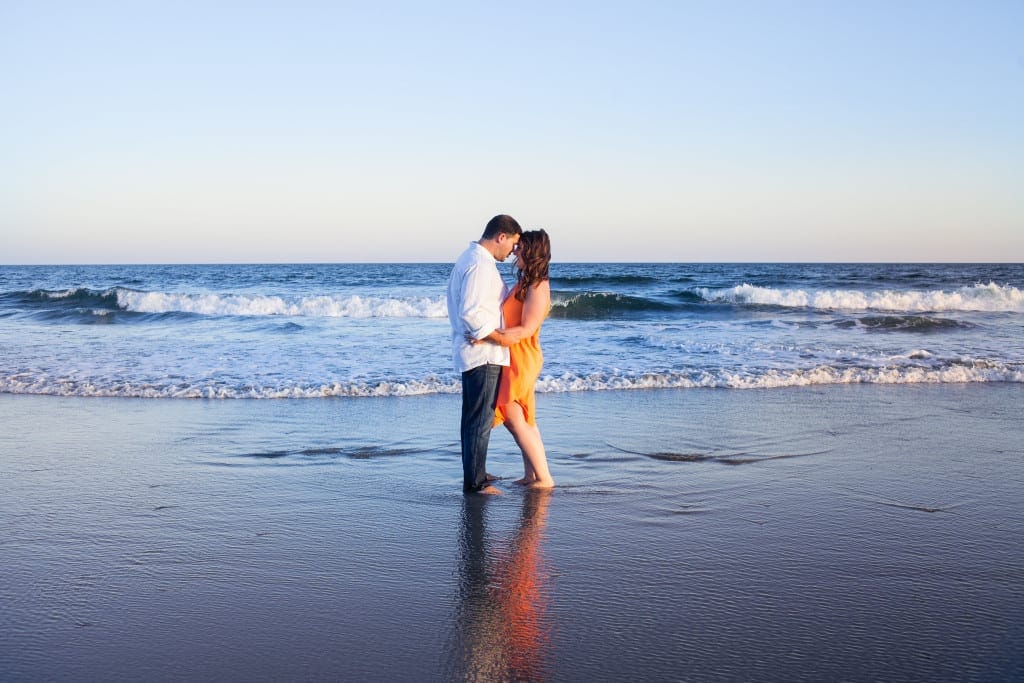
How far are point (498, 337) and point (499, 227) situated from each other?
0.67 metres

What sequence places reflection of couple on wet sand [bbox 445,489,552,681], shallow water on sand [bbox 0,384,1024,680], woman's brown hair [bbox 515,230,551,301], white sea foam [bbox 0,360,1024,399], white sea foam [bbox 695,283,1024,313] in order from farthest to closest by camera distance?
white sea foam [bbox 695,283,1024,313]
white sea foam [bbox 0,360,1024,399]
woman's brown hair [bbox 515,230,551,301]
shallow water on sand [bbox 0,384,1024,680]
reflection of couple on wet sand [bbox 445,489,552,681]

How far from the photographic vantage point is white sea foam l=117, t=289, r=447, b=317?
27.4 metres

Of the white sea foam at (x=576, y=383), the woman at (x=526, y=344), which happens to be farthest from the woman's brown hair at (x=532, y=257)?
the white sea foam at (x=576, y=383)

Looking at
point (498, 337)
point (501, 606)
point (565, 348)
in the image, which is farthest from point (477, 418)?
point (565, 348)

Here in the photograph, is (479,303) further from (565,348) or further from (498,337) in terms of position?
(565,348)

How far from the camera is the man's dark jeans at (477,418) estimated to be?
5293mm

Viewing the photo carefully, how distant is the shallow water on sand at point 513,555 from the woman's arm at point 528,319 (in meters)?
1.00

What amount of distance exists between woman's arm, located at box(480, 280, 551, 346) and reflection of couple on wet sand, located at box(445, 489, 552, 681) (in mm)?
1058

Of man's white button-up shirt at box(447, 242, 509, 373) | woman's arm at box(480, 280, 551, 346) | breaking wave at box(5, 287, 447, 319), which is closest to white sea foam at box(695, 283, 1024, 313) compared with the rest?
breaking wave at box(5, 287, 447, 319)

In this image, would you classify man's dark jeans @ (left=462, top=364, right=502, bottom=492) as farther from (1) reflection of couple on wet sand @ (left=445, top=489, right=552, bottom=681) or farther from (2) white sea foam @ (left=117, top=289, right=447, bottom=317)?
(2) white sea foam @ (left=117, top=289, right=447, bottom=317)

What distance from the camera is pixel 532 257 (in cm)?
512

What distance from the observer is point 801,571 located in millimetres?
3820

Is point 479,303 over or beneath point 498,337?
over

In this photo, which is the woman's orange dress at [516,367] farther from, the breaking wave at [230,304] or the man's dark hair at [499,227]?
→ the breaking wave at [230,304]
